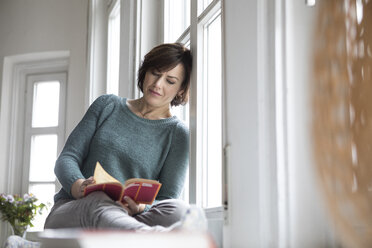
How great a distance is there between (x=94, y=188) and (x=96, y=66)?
2.67 m

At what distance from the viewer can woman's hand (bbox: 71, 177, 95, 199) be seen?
1869 mm

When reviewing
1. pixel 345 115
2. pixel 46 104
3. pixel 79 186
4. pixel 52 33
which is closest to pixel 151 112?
pixel 79 186

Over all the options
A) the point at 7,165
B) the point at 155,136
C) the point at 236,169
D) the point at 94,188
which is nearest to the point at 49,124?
the point at 7,165

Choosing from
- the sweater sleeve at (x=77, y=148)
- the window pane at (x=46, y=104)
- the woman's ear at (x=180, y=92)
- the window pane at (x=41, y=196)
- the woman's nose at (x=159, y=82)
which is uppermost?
the window pane at (x=46, y=104)

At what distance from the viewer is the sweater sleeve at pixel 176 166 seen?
2125 millimetres

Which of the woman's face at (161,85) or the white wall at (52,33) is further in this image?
the white wall at (52,33)

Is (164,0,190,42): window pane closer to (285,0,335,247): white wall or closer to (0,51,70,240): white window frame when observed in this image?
(285,0,335,247): white wall

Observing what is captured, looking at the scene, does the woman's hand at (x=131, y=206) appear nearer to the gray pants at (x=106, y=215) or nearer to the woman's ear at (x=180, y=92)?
the gray pants at (x=106, y=215)

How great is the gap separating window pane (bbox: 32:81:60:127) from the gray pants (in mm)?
3205

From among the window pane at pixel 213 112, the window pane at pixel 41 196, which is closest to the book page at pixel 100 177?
the window pane at pixel 213 112

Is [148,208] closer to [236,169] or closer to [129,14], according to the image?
[236,169]

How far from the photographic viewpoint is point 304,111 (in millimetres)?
1312

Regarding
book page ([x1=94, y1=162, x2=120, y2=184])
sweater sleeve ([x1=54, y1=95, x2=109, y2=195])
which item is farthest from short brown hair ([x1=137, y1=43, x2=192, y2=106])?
book page ([x1=94, y1=162, x2=120, y2=184])

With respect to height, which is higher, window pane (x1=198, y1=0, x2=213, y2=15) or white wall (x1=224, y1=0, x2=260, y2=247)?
window pane (x1=198, y1=0, x2=213, y2=15)
